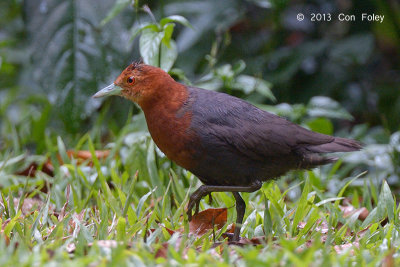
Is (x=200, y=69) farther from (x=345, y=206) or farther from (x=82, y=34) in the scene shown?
(x=345, y=206)

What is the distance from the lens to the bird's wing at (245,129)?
3.26 meters

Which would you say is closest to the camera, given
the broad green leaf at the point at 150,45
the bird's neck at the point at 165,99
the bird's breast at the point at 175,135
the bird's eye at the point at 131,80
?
the bird's breast at the point at 175,135

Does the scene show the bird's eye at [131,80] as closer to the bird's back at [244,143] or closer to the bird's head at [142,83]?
the bird's head at [142,83]

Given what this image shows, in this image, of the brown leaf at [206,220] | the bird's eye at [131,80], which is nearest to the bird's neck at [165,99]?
the bird's eye at [131,80]

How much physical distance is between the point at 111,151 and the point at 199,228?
1.46 meters

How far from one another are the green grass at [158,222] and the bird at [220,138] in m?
0.17

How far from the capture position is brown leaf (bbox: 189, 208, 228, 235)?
10.8 ft

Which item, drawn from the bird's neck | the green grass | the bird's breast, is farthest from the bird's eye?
the green grass

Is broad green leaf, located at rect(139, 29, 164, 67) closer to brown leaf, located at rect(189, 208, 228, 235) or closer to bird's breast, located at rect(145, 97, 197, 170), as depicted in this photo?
bird's breast, located at rect(145, 97, 197, 170)

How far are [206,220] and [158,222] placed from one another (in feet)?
1.01

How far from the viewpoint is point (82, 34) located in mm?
4859

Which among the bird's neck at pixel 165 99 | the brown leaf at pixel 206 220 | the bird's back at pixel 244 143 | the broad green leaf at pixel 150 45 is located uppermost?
the broad green leaf at pixel 150 45

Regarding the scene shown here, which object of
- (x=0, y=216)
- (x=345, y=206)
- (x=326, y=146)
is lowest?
(x=345, y=206)

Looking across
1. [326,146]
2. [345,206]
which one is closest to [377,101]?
[345,206]
